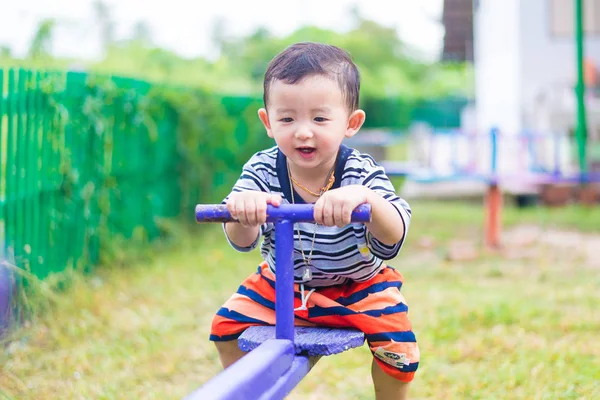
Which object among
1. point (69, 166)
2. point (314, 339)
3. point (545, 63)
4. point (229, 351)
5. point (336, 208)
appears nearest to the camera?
point (336, 208)

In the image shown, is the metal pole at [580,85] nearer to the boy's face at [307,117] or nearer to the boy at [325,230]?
the boy at [325,230]

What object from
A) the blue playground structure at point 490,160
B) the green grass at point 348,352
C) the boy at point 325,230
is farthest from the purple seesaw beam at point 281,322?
the blue playground structure at point 490,160

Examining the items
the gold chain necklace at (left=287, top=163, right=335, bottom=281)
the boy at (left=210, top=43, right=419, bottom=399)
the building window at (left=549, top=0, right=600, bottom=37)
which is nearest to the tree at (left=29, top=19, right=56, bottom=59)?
the boy at (left=210, top=43, right=419, bottom=399)

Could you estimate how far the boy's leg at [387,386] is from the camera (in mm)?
2396

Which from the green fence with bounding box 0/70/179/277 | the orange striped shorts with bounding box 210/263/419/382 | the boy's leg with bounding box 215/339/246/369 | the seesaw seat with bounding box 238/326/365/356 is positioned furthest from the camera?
the green fence with bounding box 0/70/179/277

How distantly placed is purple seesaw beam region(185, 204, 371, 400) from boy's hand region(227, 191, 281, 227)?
0.05ft

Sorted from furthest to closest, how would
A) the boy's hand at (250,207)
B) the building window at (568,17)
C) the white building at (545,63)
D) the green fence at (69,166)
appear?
the building window at (568,17) → the white building at (545,63) → the green fence at (69,166) → the boy's hand at (250,207)

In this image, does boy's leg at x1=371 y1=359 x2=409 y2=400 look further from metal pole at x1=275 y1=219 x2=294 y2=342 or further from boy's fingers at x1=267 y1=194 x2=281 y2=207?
boy's fingers at x1=267 y1=194 x2=281 y2=207

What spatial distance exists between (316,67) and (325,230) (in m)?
0.51

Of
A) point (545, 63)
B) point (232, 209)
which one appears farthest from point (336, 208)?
point (545, 63)

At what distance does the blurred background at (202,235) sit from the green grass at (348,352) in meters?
0.01

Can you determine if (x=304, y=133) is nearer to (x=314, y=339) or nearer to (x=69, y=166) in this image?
(x=314, y=339)

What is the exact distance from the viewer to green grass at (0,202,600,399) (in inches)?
133

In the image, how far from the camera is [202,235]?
7613 millimetres
